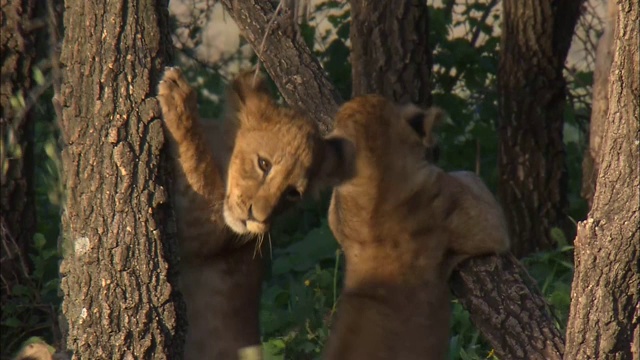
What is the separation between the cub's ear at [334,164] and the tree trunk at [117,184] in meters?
0.48

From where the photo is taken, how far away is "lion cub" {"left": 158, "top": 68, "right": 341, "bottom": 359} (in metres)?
3.48

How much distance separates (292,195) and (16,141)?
253cm

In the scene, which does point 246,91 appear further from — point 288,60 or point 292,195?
point 288,60

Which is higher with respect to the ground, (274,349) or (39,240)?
(39,240)

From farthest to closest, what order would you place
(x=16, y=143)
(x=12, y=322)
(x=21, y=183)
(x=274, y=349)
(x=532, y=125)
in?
(x=532, y=125) → (x=21, y=183) → (x=12, y=322) → (x=16, y=143) → (x=274, y=349)

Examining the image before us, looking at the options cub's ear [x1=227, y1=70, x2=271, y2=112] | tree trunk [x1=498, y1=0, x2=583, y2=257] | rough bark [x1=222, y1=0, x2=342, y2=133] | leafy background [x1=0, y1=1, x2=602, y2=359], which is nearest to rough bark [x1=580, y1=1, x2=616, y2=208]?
tree trunk [x1=498, y1=0, x2=583, y2=257]

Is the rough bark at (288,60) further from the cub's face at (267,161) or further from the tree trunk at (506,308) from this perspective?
the tree trunk at (506,308)

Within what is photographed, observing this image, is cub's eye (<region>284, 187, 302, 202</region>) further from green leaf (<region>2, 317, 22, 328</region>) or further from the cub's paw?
green leaf (<region>2, 317, 22, 328</region>)

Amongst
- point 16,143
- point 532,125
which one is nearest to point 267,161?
point 16,143

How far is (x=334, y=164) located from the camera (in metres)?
3.77

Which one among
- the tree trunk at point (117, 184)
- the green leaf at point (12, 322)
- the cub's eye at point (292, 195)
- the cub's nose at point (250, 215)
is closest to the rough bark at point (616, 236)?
the cub's eye at point (292, 195)

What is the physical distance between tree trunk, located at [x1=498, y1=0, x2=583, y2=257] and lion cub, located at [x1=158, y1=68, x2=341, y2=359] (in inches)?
116

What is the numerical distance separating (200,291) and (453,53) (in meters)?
3.65

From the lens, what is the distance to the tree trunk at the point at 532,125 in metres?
6.63
